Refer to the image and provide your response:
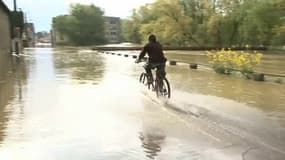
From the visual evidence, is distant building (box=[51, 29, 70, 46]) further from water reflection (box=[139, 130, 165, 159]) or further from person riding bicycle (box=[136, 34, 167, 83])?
water reflection (box=[139, 130, 165, 159])

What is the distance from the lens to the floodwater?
8055mm

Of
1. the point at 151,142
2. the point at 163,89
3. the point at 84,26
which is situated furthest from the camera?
the point at 84,26

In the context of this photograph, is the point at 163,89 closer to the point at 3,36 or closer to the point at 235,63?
the point at 235,63

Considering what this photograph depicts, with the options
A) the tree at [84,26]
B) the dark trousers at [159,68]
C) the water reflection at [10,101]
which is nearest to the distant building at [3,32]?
the water reflection at [10,101]

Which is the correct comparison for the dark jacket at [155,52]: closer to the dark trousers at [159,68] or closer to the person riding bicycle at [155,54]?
the person riding bicycle at [155,54]

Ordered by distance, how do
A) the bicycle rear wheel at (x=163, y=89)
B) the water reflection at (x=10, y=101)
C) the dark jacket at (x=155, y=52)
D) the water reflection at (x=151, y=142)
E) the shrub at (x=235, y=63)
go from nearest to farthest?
the water reflection at (x=151, y=142)
the water reflection at (x=10, y=101)
the bicycle rear wheel at (x=163, y=89)
the dark jacket at (x=155, y=52)
the shrub at (x=235, y=63)

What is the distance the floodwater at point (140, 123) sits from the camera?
26.4 ft

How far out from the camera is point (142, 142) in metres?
8.70

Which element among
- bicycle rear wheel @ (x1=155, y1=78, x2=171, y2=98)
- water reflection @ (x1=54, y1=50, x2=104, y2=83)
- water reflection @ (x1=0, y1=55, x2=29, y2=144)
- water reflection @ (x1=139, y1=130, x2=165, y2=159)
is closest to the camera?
water reflection @ (x1=139, y1=130, x2=165, y2=159)

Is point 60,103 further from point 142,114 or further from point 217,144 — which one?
point 217,144

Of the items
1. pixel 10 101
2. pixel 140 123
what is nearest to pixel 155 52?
pixel 10 101

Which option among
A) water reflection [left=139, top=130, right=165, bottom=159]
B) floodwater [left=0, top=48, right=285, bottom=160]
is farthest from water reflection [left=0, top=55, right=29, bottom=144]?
water reflection [left=139, top=130, right=165, bottom=159]

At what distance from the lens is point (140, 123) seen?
10.6 metres

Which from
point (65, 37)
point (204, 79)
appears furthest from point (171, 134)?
point (65, 37)
